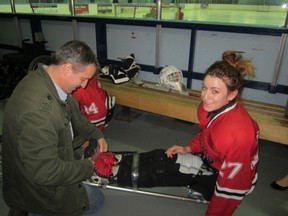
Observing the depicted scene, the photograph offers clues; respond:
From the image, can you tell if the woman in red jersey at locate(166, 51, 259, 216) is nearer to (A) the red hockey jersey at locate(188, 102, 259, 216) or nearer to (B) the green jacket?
(A) the red hockey jersey at locate(188, 102, 259, 216)

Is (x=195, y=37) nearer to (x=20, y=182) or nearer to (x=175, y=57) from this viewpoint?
(x=175, y=57)

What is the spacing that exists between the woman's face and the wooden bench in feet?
2.89

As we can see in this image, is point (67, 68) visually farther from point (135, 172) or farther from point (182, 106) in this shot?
point (182, 106)

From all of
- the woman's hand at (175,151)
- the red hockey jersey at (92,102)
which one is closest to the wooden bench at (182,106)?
the red hockey jersey at (92,102)

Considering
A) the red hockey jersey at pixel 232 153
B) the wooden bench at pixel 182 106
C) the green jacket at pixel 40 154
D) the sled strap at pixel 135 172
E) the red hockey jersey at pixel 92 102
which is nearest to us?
the green jacket at pixel 40 154

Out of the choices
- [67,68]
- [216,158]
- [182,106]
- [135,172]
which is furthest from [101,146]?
[182,106]

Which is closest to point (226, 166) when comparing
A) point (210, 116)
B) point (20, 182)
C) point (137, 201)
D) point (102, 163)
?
point (210, 116)

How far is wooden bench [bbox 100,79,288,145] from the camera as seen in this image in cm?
200

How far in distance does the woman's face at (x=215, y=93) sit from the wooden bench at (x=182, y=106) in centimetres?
88

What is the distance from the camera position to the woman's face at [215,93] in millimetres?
1303

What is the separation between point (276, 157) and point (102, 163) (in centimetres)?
182

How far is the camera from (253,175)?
1387mm

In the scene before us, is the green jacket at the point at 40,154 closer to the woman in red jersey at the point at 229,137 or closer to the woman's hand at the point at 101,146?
the woman's hand at the point at 101,146

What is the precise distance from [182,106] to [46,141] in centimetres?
161
